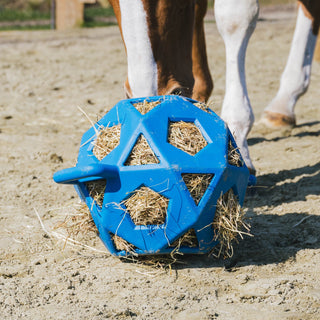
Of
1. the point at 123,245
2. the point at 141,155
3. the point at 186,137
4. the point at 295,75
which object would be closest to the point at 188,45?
the point at 186,137

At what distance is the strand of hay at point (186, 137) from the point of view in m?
1.90

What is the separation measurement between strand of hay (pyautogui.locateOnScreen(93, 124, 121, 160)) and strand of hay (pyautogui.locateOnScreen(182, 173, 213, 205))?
291 millimetres

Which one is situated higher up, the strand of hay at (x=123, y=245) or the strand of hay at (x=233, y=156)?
the strand of hay at (x=233, y=156)

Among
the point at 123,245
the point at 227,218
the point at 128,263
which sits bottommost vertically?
the point at 128,263

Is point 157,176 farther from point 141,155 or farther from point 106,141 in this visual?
point 106,141

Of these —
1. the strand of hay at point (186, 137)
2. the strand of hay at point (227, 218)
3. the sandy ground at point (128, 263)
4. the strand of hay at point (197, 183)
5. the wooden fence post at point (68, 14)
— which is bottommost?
the wooden fence post at point (68, 14)

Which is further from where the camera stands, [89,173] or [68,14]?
[68,14]

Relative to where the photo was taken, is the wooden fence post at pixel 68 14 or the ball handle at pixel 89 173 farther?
the wooden fence post at pixel 68 14

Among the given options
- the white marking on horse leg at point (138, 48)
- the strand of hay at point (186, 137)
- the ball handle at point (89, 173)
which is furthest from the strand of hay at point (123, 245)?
the white marking on horse leg at point (138, 48)

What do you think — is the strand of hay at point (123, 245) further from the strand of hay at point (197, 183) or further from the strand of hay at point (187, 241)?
the strand of hay at point (197, 183)

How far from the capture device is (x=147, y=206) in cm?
182

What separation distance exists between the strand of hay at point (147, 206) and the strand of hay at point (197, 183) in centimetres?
9

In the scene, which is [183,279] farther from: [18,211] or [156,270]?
[18,211]

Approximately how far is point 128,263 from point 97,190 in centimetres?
32
